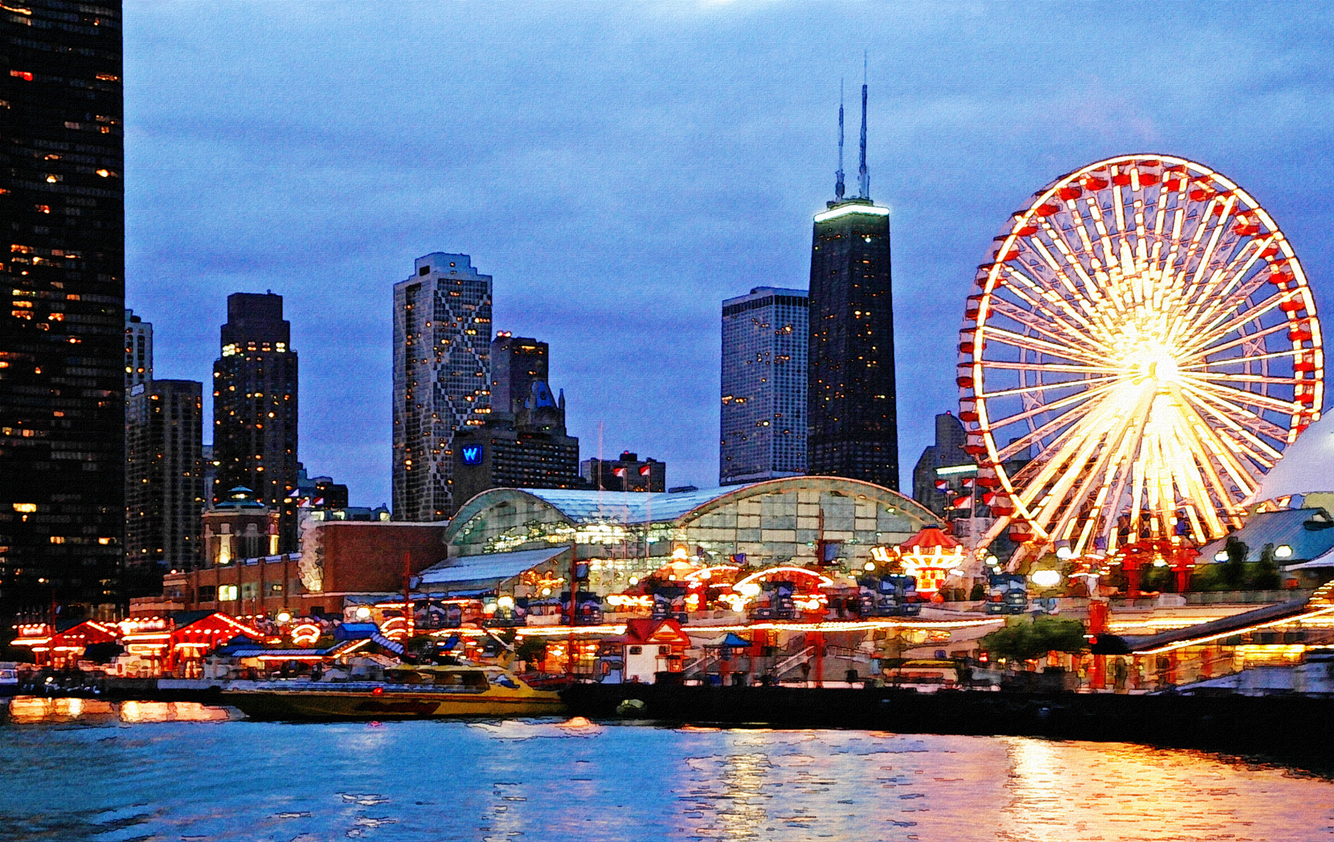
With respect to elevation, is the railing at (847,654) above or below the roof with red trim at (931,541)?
below

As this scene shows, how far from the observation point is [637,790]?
255 feet

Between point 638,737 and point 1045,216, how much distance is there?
46203 mm

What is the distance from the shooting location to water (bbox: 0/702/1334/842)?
6681 cm

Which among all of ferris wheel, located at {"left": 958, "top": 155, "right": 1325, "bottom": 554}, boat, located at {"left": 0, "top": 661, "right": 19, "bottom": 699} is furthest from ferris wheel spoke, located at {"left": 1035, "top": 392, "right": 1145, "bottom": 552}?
boat, located at {"left": 0, "top": 661, "right": 19, "bottom": 699}

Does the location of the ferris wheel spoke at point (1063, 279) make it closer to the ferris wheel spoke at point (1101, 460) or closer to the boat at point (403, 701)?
the ferris wheel spoke at point (1101, 460)

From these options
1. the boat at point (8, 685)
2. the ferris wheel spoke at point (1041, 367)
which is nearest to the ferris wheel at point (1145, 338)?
the ferris wheel spoke at point (1041, 367)

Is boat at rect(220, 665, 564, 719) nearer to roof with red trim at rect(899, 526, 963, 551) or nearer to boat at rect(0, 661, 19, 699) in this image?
roof with red trim at rect(899, 526, 963, 551)

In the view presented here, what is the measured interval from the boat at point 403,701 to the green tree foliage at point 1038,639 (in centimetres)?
2874

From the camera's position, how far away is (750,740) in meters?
104

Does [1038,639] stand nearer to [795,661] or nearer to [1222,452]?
[1222,452]

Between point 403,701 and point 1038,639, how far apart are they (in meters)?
40.4

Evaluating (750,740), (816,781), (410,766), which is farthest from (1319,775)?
(410,766)

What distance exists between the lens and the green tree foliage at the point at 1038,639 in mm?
121188

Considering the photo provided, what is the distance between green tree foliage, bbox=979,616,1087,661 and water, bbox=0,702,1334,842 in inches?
742
